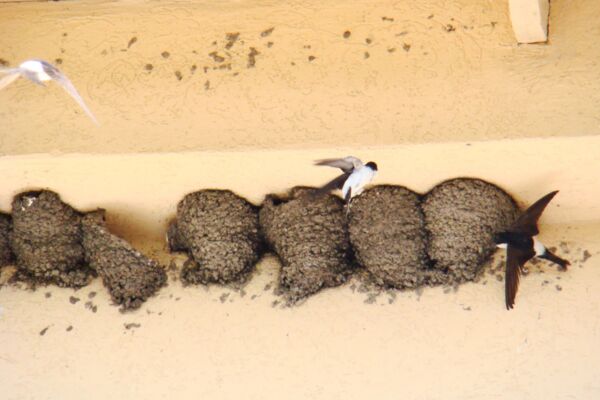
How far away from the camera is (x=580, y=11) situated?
5.62 meters

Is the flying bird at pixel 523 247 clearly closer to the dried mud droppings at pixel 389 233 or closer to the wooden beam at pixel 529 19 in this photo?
the dried mud droppings at pixel 389 233

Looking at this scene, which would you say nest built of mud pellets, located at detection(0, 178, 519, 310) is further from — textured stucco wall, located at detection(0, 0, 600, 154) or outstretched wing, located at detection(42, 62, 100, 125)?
outstretched wing, located at detection(42, 62, 100, 125)

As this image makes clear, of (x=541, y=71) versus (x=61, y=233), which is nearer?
(x=541, y=71)

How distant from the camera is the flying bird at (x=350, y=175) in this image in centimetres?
545

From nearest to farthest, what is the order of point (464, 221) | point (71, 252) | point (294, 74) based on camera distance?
point (294, 74) → point (464, 221) → point (71, 252)

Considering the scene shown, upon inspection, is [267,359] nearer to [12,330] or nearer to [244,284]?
[244,284]

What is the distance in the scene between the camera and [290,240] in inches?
231

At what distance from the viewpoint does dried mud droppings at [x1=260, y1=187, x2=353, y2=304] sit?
18.9ft

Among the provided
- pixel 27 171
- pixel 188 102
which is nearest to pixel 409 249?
pixel 188 102

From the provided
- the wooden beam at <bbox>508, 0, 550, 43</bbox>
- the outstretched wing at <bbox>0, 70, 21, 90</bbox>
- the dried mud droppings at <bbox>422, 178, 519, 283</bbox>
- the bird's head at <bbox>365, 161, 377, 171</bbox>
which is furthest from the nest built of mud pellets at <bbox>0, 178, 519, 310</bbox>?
the wooden beam at <bbox>508, 0, 550, 43</bbox>

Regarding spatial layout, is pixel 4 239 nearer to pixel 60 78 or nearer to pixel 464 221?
pixel 60 78

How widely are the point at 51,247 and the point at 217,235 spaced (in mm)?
643

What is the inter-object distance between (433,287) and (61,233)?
1.45 meters

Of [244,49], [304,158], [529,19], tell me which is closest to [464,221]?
[304,158]
